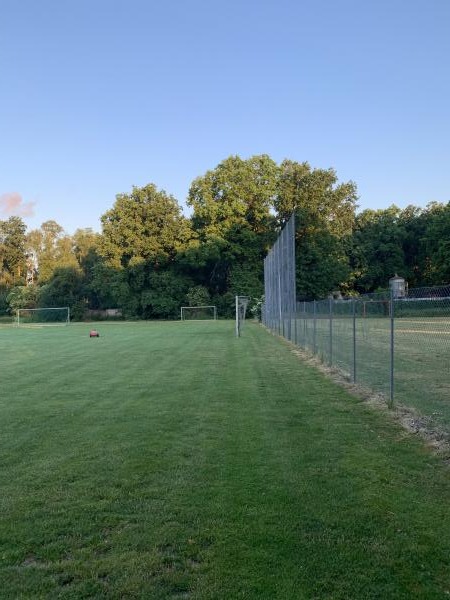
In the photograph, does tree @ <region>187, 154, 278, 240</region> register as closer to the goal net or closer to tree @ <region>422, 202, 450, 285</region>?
tree @ <region>422, 202, 450, 285</region>

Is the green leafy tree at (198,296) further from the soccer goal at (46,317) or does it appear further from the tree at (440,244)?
the tree at (440,244)

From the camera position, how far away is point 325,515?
3.88 metres

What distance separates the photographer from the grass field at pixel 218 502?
3033 millimetres

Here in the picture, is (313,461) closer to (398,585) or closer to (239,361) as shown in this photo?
(398,585)

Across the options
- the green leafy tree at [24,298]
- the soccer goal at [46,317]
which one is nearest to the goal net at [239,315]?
the soccer goal at [46,317]

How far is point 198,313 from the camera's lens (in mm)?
54375

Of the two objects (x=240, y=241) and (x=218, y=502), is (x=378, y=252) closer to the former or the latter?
(x=240, y=241)

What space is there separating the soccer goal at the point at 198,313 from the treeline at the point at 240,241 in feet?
3.54

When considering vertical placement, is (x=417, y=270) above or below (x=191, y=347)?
above

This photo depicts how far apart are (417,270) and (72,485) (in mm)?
59342

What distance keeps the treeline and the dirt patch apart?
143ft

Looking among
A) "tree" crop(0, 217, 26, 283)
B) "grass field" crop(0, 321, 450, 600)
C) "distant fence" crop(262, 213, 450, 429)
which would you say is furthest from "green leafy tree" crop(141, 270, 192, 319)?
"grass field" crop(0, 321, 450, 600)

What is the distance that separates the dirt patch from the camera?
18.6 feet

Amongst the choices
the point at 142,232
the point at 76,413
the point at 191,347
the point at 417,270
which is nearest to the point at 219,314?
the point at 142,232
